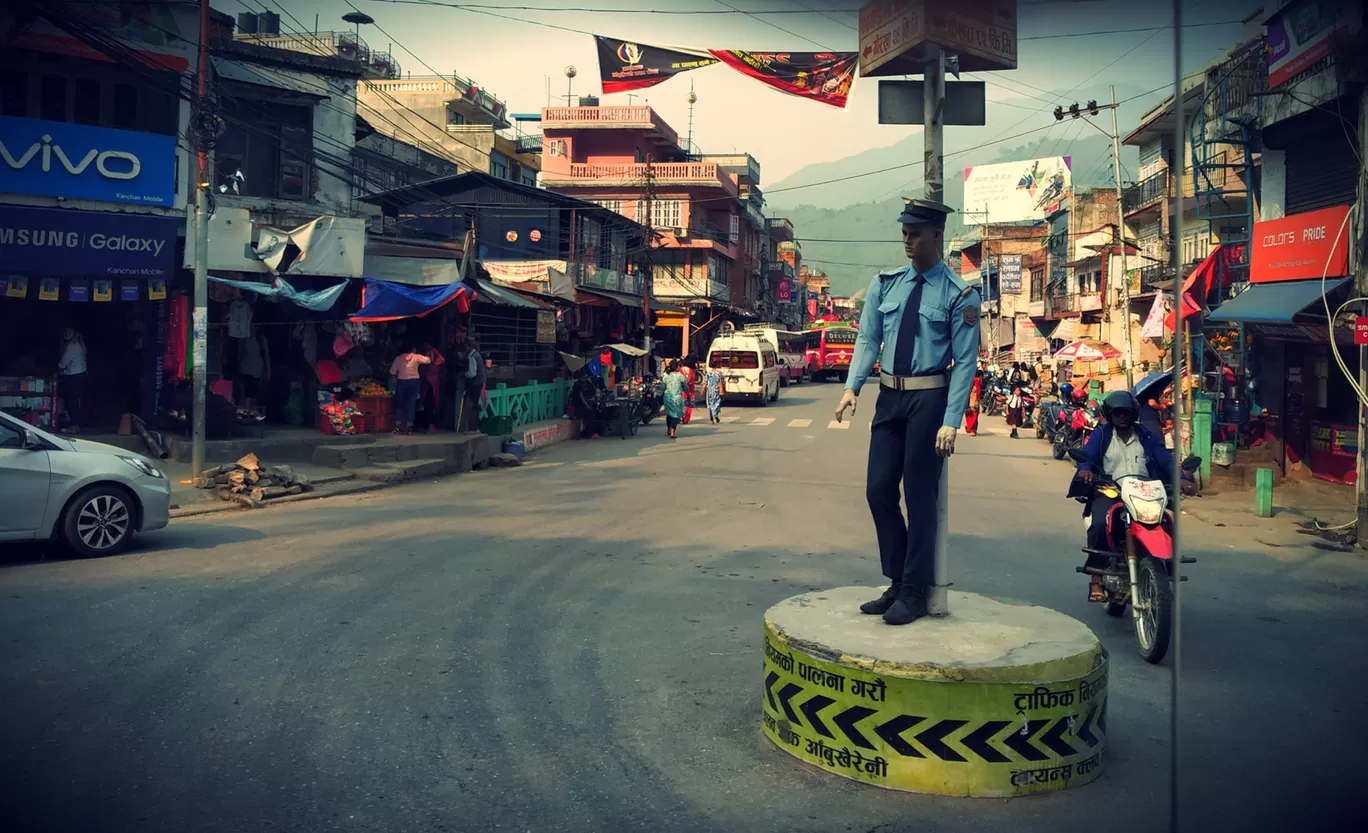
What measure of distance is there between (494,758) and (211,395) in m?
12.7

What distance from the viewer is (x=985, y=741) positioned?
4.14 m

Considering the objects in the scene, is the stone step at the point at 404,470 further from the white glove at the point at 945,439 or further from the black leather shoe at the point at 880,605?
the white glove at the point at 945,439

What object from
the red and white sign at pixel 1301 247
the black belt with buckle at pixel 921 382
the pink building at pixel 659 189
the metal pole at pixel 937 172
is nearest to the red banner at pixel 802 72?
the metal pole at pixel 937 172

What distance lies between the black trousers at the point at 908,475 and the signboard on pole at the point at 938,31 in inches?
61.4

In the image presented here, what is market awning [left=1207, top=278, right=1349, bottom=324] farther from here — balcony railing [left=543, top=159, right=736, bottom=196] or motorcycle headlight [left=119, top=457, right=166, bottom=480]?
balcony railing [left=543, top=159, right=736, bottom=196]

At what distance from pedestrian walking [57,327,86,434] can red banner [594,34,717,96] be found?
31.9ft

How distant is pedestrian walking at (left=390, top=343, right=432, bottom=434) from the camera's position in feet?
57.0

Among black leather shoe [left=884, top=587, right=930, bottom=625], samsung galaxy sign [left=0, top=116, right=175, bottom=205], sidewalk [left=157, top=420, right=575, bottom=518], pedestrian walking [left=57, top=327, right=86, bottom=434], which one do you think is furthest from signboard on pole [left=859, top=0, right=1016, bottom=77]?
samsung galaxy sign [left=0, top=116, right=175, bottom=205]

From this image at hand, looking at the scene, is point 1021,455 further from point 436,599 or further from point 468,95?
point 468,95

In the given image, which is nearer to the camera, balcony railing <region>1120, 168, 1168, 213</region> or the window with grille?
balcony railing <region>1120, 168, 1168, 213</region>

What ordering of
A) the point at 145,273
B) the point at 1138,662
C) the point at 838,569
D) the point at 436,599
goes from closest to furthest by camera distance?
1. the point at 1138,662
2. the point at 436,599
3. the point at 838,569
4. the point at 145,273

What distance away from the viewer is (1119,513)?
6.86m

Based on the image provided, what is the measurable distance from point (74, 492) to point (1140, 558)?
8.36m

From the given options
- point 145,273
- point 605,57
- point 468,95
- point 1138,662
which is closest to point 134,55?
point 145,273
